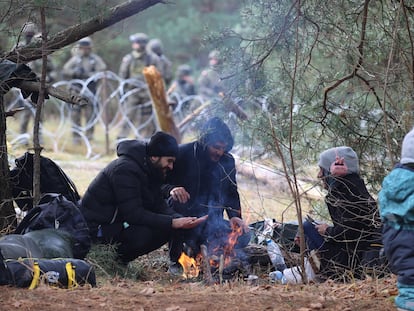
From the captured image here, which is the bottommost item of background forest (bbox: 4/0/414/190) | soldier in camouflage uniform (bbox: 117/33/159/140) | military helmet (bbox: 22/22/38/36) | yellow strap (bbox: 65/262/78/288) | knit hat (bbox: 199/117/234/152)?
yellow strap (bbox: 65/262/78/288)

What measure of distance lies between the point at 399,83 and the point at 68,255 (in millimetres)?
3681

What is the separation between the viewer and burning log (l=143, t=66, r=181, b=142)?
51.7 feet

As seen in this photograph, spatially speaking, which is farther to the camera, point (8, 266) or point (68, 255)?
point (68, 255)

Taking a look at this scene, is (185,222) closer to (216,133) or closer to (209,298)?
(216,133)

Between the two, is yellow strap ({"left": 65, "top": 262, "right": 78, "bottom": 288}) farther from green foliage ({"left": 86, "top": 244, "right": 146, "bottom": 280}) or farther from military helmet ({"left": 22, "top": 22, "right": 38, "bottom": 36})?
military helmet ({"left": 22, "top": 22, "right": 38, "bottom": 36})

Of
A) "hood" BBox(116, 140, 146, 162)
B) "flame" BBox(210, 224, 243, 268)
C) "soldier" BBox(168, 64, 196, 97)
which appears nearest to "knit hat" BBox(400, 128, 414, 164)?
"flame" BBox(210, 224, 243, 268)

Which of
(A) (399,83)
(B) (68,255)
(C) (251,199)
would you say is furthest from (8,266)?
(C) (251,199)

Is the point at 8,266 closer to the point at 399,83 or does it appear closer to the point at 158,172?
the point at 158,172

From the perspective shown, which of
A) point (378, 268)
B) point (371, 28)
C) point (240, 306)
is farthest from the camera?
point (371, 28)

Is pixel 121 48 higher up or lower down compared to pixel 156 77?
higher up

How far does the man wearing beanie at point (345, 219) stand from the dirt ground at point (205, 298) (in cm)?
101

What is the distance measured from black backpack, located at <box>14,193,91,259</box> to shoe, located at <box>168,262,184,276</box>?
1.30 m

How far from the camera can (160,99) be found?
15.9 metres

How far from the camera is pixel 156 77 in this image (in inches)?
622
